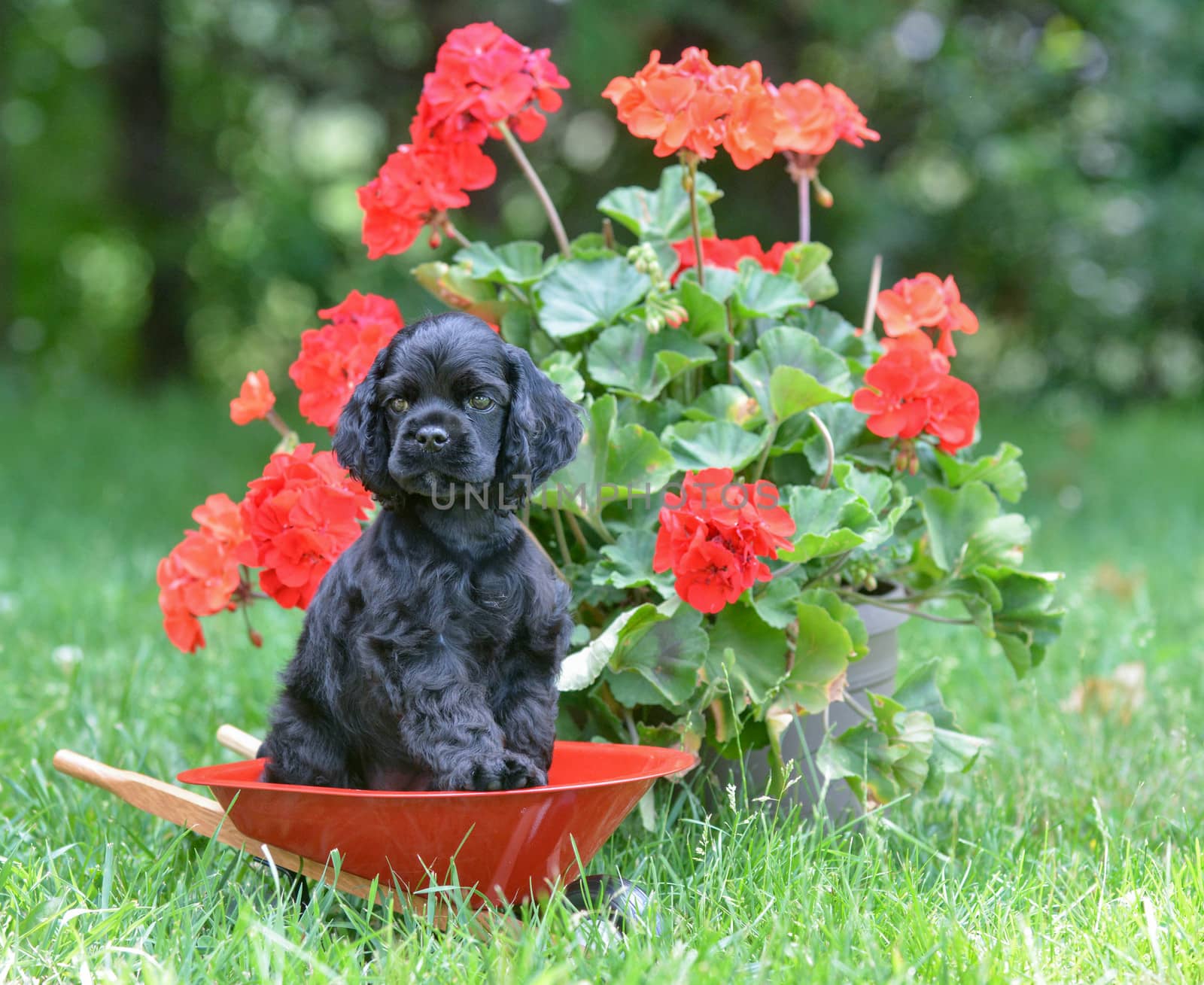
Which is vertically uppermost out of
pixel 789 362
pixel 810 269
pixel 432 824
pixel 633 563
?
pixel 810 269

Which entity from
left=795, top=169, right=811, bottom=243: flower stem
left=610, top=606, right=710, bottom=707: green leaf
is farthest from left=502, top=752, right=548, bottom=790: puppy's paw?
left=795, top=169, right=811, bottom=243: flower stem

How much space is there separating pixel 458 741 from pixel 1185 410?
9.77 m

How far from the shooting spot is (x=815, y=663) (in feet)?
8.52

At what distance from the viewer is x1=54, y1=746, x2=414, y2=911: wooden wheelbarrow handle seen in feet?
7.33

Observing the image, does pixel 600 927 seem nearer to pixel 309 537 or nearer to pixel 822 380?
pixel 309 537

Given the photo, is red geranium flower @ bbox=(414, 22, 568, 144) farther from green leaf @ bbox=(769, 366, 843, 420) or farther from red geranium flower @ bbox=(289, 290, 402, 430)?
green leaf @ bbox=(769, 366, 843, 420)

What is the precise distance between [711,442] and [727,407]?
6.0 inches

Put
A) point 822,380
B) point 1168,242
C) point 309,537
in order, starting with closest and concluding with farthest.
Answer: point 309,537 < point 822,380 < point 1168,242

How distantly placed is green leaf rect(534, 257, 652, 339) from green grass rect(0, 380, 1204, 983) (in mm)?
1064

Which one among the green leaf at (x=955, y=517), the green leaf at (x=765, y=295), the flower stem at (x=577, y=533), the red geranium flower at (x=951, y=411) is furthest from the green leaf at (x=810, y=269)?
the flower stem at (x=577, y=533)

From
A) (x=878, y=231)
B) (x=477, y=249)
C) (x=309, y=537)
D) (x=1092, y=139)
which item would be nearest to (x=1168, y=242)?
(x=1092, y=139)

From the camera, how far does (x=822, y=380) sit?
281cm

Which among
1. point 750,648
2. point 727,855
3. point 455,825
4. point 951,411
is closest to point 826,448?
point 951,411

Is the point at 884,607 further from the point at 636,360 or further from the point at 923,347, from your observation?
the point at 636,360
